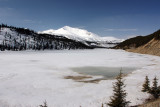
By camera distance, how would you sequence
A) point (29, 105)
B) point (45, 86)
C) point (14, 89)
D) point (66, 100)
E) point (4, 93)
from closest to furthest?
point (29, 105) < point (66, 100) < point (4, 93) < point (14, 89) < point (45, 86)

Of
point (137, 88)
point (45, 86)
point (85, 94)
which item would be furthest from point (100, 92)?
point (45, 86)

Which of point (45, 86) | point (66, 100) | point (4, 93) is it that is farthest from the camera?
point (45, 86)

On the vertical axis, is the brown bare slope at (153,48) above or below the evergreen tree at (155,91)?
above

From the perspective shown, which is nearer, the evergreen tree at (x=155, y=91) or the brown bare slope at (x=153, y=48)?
the evergreen tree at (x=155, y=91)

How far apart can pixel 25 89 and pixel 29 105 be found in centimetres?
421

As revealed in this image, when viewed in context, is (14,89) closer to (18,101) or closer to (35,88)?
(35,88)

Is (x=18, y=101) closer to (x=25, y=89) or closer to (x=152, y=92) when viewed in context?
(x=25, y=89)

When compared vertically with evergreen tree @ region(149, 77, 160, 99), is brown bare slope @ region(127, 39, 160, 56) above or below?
above

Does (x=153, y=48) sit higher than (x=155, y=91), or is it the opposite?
(x=153, y=48)

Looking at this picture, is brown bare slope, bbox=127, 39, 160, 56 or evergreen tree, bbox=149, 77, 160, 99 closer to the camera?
evergreen tree, bbox=149, 77, 160, 99

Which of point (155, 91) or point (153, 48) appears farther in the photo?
point (153, 48)

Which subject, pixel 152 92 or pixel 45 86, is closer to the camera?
pixel 152 92

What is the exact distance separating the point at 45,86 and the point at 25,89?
2.34m

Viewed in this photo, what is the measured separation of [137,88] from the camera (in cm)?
1584
